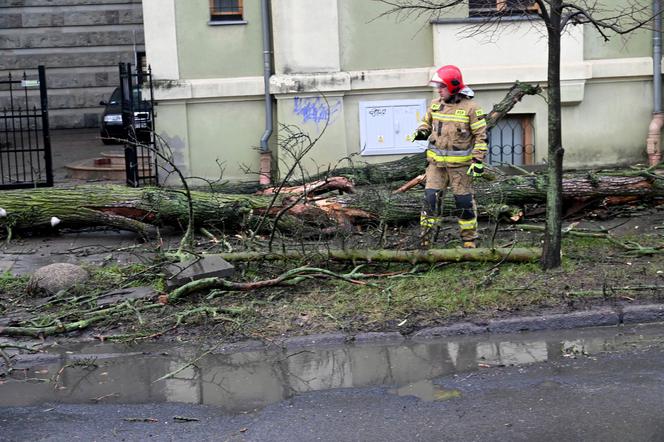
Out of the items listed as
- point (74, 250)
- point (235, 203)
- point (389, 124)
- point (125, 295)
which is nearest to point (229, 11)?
point (389, 124)

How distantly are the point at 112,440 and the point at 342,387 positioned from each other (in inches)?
57.8

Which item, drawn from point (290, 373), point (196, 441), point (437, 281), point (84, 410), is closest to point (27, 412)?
point (84, 410)

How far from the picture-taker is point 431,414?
5.14 metres

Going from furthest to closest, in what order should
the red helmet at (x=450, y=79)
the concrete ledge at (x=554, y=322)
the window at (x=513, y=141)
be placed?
the window at (x=513, y=141) < the red helmet at (x=450, y=79) < the concrete ledge at (x=554, y=322)

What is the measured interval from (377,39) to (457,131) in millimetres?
5171

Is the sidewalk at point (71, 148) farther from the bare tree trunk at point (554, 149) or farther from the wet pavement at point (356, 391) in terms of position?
the bare tree trunk at point (554, 149)

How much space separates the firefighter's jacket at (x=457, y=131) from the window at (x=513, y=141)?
523cm

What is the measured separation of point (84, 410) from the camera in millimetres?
5445

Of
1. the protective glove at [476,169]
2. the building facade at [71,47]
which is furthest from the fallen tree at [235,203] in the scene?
the building facade at [71,47]

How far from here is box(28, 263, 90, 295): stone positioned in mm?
7664

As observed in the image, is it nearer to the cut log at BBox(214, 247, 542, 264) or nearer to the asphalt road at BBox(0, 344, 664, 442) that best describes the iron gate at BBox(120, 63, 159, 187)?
the cut log at BBox(214, 247, 542, 264)

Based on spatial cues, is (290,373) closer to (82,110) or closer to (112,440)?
(112,440)

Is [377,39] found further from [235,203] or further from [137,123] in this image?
[235,203]

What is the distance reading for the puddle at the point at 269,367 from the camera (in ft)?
18.6
